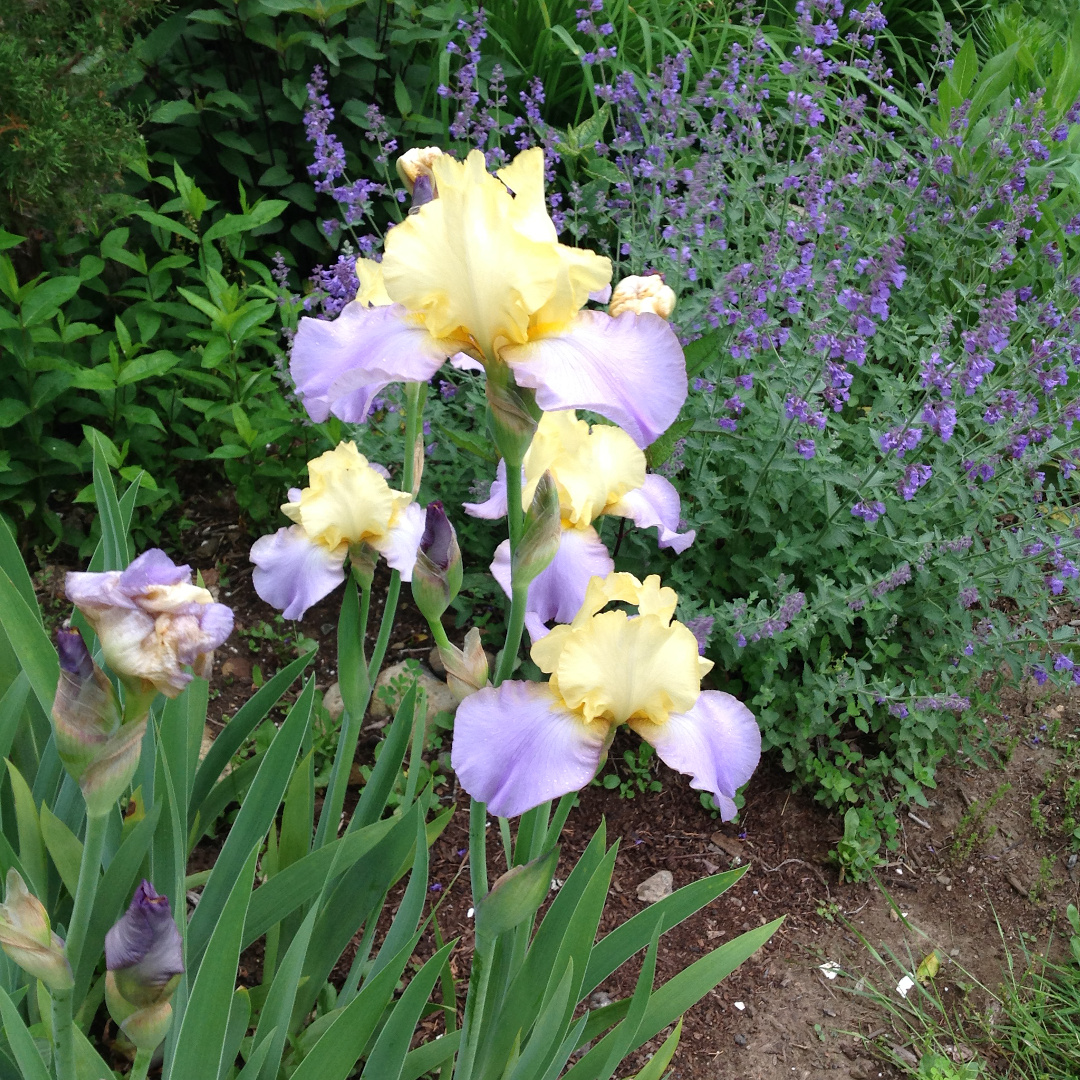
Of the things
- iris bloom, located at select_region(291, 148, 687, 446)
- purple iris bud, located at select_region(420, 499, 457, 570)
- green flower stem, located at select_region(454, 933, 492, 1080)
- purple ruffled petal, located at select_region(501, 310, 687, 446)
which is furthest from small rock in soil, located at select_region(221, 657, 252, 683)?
purple ruffled petal, located at select_region(501, 310, 687, 446)

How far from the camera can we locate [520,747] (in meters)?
1.07

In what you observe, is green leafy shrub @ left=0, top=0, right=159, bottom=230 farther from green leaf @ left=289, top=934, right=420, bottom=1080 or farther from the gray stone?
green leaf @ left=289, top=934, right=420, bottom=1080

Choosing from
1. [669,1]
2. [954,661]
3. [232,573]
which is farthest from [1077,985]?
[669,1]

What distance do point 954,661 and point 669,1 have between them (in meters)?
3.48

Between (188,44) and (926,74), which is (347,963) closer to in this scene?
(188,44)

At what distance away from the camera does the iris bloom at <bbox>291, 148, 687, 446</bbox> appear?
37.9 inches

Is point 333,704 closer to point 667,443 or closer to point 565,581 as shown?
point 667,443

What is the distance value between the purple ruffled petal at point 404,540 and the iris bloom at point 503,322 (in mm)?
446

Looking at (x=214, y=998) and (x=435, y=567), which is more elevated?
(x=435, y=567)

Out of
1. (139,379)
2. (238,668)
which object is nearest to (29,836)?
(238,668)

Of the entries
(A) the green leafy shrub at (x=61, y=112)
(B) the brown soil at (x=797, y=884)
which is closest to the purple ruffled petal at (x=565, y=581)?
(B) the brown soil at (x=797, y=884)

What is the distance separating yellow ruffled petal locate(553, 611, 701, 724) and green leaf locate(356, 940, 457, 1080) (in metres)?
0.48

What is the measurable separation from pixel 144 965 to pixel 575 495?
0.69 m

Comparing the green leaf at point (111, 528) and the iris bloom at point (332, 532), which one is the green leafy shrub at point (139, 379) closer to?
the green leaf at point (111, 528)
